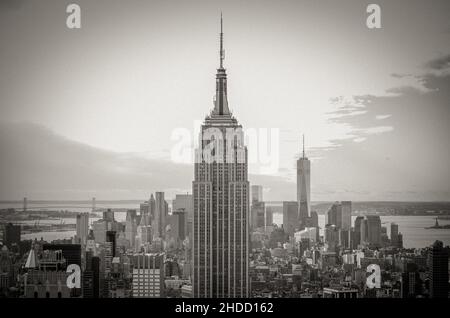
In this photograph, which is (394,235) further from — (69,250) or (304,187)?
(69,250)

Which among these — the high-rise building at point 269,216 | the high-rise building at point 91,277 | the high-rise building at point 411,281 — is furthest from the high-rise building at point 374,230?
the high-rise building at point 91,277

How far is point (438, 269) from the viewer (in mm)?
6305

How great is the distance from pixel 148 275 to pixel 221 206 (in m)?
1.31

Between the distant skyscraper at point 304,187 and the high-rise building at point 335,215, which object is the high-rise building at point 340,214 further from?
the distant skyscraper at point 304,187

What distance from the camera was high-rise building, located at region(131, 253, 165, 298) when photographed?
6191 millimetres

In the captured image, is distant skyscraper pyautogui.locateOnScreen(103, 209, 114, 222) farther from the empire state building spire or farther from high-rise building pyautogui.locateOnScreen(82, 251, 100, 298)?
the empire state building spire

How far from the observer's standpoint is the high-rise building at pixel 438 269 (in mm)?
6250

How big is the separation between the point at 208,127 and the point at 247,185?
64 centimetres

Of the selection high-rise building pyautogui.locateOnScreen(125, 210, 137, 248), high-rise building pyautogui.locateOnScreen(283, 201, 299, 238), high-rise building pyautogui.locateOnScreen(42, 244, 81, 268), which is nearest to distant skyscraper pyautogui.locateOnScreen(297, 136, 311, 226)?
high-rise building pyautogui.locateOnScreen(283, 201, 299, 238)

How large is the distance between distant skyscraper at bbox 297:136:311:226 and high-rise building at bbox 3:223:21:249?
7.17 ft

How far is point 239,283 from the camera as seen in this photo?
659cm

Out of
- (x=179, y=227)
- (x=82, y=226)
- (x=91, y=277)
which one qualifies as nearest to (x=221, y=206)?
(x=179, y=227)

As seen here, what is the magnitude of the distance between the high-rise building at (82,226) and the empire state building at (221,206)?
912mm
